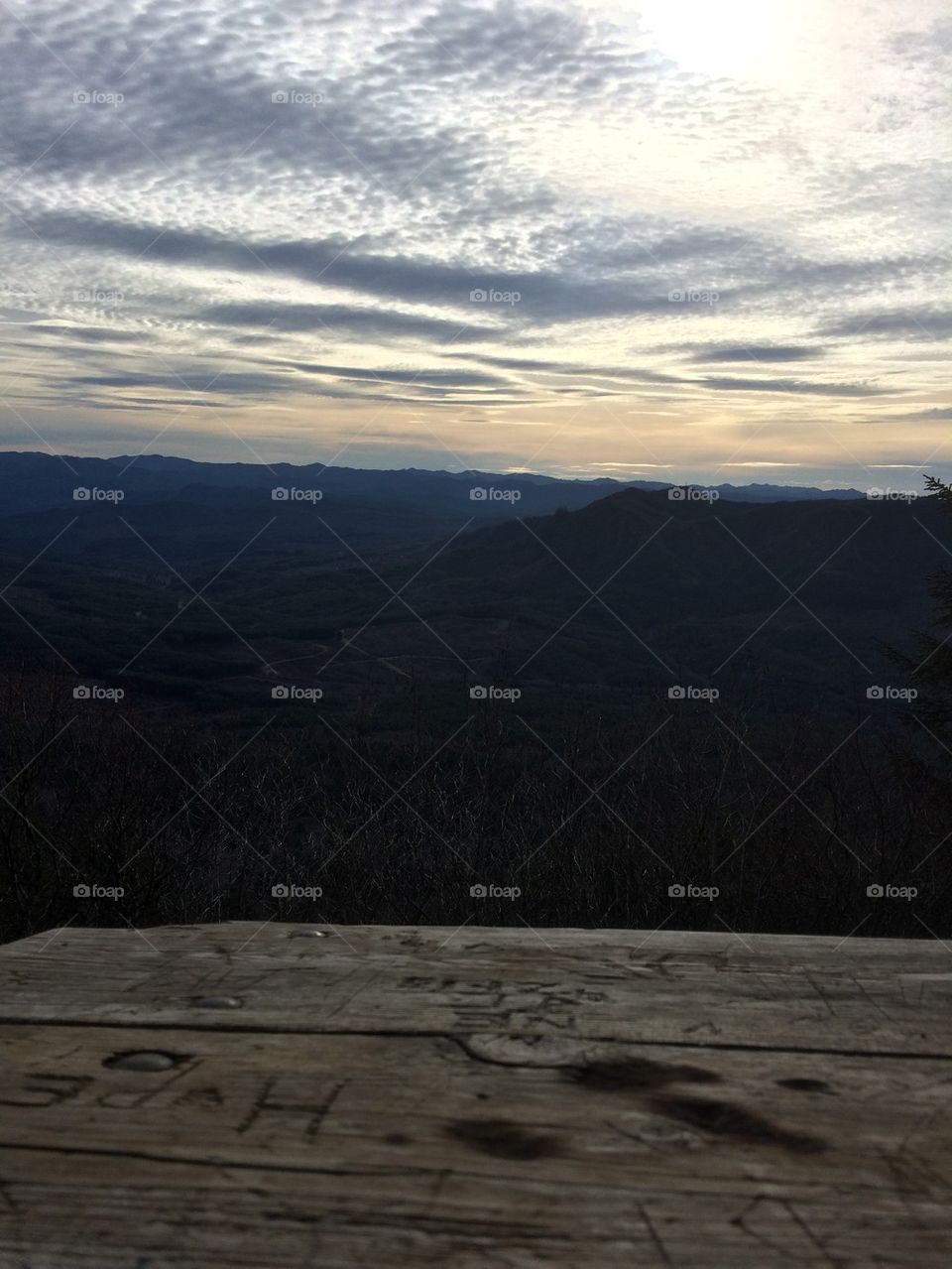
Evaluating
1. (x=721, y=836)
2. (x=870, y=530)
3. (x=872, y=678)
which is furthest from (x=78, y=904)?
(x=870, y=530)

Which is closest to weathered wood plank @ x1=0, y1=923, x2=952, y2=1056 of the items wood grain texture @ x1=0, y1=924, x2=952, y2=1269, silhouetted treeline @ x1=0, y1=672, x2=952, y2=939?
wood grain texture @ x1=0, y1=924, x2=952, y2=1269

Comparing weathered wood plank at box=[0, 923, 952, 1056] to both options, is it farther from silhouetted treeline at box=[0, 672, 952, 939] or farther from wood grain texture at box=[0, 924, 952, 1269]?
silhouetted treeline at box=[0, 672, 952, 939]

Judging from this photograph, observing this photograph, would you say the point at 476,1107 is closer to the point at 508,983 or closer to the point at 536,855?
the point at 508,983

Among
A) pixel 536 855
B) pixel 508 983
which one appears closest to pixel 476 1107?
pixel 508 983

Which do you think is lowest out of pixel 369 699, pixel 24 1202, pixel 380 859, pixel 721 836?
pixel 369 699

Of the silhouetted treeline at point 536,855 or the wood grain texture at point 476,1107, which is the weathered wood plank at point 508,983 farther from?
the silhouetted treeline at point 536,855

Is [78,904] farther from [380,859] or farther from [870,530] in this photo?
[870,530]

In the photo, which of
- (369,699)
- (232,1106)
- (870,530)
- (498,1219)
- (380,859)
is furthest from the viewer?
(870,530)
